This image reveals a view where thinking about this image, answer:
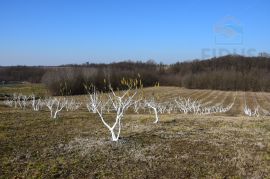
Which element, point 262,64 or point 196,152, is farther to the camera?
point 262,64

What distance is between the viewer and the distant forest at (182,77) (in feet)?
306

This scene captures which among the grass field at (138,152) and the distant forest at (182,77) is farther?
the distant forest at (182,77)

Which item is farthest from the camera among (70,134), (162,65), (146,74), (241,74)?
(162,65)

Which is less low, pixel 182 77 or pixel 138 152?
pixel 182 77

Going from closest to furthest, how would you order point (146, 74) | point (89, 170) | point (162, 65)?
point (89, 170) < point (146, 74) < point (162, 65)

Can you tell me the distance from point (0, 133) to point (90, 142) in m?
5.50

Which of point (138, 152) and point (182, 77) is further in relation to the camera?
point (182, 77)

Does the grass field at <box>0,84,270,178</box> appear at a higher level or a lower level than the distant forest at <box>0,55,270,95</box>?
lower

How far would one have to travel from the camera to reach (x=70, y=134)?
669 inches

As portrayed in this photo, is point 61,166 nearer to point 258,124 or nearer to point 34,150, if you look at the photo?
point 34,150

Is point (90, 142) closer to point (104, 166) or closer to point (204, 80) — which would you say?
point (104, 166)

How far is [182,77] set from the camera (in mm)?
124000

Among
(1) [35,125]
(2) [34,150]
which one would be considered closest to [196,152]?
(2) [34,150]

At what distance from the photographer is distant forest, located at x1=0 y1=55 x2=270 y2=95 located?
93.2 m
